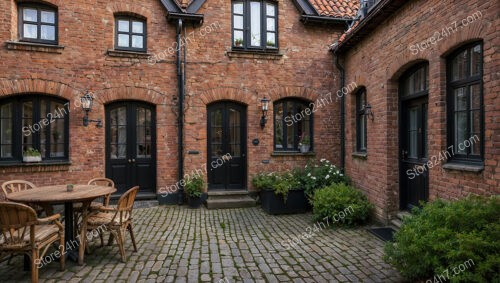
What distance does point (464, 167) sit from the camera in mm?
4688

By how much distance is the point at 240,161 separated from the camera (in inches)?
373

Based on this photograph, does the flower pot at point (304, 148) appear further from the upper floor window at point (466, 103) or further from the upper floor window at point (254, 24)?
the upper floor window at point (466, 103)

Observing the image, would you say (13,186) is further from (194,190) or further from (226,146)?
(226,146)

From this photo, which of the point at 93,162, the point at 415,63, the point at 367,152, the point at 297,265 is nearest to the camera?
the point at 297,265

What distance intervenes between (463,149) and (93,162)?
27.3 feet

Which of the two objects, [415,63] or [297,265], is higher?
[415,63]

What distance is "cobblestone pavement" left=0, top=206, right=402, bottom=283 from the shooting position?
4312 mm

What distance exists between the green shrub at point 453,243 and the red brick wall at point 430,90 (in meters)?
0.98

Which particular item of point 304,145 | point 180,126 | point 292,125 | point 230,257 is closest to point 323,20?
point 292,125

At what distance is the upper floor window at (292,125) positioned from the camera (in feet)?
31.5

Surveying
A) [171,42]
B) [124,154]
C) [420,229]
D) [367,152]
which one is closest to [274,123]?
[367,152]

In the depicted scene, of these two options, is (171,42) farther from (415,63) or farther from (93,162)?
(415,63)

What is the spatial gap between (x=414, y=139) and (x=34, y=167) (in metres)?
8.94

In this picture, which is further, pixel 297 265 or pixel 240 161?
pixel 240 161
